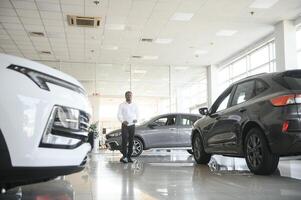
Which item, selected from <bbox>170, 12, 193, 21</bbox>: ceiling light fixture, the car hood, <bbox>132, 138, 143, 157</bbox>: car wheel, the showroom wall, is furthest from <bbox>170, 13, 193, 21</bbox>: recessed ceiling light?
the car hood

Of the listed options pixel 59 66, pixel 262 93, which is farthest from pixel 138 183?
pixel 59 66

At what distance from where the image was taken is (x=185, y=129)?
10539 mm

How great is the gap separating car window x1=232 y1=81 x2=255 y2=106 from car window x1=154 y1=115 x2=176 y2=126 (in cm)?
508

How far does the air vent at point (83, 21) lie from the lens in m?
11.2

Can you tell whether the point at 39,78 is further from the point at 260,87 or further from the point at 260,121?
the point at 260,87

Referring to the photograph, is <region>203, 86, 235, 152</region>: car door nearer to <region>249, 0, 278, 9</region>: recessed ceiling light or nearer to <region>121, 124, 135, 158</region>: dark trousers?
<region>121, 124, 135, 158</region>: dark trousers

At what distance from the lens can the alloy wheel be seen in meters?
4.64

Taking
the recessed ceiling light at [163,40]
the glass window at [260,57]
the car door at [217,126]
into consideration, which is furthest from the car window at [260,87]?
the glass window at [260,57]

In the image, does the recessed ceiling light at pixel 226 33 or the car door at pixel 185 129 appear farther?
the recessed ceiling light at pixel 226 33

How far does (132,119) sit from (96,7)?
4177mm

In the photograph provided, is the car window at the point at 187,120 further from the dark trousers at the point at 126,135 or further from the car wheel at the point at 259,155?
the car wheel at the point at 259,155

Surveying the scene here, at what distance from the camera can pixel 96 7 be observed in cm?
1032

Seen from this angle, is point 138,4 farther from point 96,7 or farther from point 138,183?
point 138,183

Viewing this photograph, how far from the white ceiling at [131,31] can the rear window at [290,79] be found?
5.70 meters
